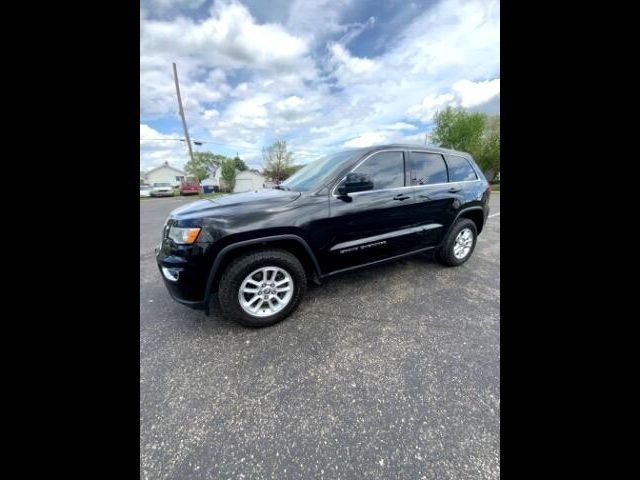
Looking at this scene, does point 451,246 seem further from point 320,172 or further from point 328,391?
point 328,391

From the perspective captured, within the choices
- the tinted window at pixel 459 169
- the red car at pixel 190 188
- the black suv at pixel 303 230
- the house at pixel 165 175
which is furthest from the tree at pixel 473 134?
→ the house at pixel 165 175

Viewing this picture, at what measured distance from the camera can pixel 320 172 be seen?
275cm


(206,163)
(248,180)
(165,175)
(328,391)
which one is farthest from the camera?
(165,175)

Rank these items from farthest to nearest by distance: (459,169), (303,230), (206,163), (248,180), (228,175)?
(248,180) → (206,163) → (228,175) → (459,169) → (303,230)

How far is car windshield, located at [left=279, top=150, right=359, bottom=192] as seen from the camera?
251 centimetres

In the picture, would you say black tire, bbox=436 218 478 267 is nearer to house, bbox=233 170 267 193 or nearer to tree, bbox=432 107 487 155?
tree, bbox=432 107 487 155

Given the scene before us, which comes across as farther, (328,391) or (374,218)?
(374,218)

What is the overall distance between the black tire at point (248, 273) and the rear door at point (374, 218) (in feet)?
1.22

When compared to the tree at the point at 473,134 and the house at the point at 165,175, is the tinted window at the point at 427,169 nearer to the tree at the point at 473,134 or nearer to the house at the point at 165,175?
the tree at the point at 473,134

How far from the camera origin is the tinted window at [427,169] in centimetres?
292

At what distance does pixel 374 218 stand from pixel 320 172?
84cm

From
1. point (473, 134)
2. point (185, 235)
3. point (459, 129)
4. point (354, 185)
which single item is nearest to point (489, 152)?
point (473, 134)
